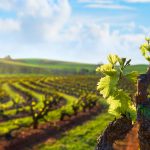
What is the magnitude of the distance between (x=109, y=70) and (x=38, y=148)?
963 inches

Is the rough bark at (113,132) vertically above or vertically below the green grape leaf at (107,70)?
below

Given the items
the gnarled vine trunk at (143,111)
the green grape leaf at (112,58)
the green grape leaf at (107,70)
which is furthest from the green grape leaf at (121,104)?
the green grape leaf at (112,58)

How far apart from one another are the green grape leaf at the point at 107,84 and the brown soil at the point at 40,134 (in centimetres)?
2409

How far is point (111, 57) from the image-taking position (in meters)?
14.3

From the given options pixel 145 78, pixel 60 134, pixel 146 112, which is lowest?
pixel 60 134

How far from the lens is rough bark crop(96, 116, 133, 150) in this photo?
565 inches

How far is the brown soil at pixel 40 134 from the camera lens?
38.7 metres

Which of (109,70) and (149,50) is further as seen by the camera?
(149,50)

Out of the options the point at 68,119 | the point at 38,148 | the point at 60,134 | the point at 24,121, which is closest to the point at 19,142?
the point at 38,148

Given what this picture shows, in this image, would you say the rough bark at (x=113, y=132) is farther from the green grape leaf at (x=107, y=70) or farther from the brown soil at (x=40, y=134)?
the brown soil at (x=40, y=134)

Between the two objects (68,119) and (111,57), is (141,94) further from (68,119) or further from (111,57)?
(68,119)

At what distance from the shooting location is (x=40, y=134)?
43281 millimetres

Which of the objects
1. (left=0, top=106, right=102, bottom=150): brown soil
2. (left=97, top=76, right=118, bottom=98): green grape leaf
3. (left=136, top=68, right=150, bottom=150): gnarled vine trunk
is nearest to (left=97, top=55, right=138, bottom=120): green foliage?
(left=97, top=76, right=118, bottom=98): green grape leaf

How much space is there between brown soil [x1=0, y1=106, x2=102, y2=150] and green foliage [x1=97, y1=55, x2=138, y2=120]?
23892 millimetres
